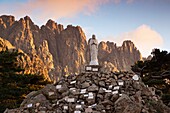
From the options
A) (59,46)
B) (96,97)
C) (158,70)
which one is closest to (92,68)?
(96,97)

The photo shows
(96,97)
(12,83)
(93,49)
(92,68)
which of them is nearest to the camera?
(96,97)

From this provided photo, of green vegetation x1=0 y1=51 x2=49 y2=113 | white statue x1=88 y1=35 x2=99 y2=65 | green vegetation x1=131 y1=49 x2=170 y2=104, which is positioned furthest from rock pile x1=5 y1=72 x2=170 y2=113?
green vegetation x1=131 y1=49 x2=170 y2=104

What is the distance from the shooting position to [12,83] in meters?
19.4

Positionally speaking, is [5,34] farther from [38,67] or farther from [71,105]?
[71,105]

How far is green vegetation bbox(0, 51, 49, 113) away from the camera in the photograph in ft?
61.4

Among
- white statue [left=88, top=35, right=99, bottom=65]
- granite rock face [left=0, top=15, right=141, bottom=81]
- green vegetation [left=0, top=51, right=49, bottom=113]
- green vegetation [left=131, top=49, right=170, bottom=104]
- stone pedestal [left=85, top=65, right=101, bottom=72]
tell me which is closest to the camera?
stone pedestal [left=85, top=65, right=101, bottom=72]

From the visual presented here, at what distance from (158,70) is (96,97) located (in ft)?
34.4

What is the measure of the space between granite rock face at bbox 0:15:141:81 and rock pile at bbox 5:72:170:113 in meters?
91.0

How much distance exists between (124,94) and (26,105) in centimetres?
407

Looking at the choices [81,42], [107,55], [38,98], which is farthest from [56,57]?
[38,98]

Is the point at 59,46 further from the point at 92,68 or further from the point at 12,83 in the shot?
the point at 92,68

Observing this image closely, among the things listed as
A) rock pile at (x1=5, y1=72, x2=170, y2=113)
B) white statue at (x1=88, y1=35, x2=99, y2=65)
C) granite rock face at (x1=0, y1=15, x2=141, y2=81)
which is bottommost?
rock pile at (x1=5, y1=72, x2=170, y2=113)

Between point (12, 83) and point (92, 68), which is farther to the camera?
point (12, 83)

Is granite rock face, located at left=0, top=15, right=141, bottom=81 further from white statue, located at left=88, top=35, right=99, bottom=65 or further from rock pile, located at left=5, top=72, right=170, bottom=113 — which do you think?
rock pile, located at left=5, top=72, right=170, bottom=113
